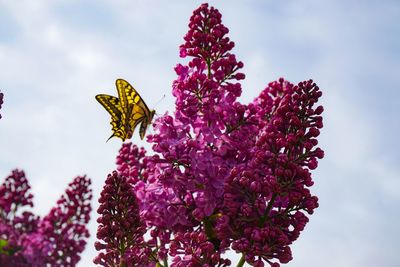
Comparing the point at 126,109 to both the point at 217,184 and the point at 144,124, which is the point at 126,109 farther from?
the point at 217,184

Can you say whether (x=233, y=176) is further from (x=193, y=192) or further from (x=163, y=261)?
(x=163, y=261)

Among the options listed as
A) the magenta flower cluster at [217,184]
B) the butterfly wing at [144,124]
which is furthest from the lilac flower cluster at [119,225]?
the butterfly wing at [144,124]

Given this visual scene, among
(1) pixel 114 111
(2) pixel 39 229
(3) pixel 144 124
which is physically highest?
(1) pixel 114 111

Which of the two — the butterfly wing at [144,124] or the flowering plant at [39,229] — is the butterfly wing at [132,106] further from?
the flowering plant at [39,229]

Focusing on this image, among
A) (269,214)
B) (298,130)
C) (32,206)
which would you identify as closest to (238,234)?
(269,214)

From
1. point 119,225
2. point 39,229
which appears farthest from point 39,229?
point 119,225
